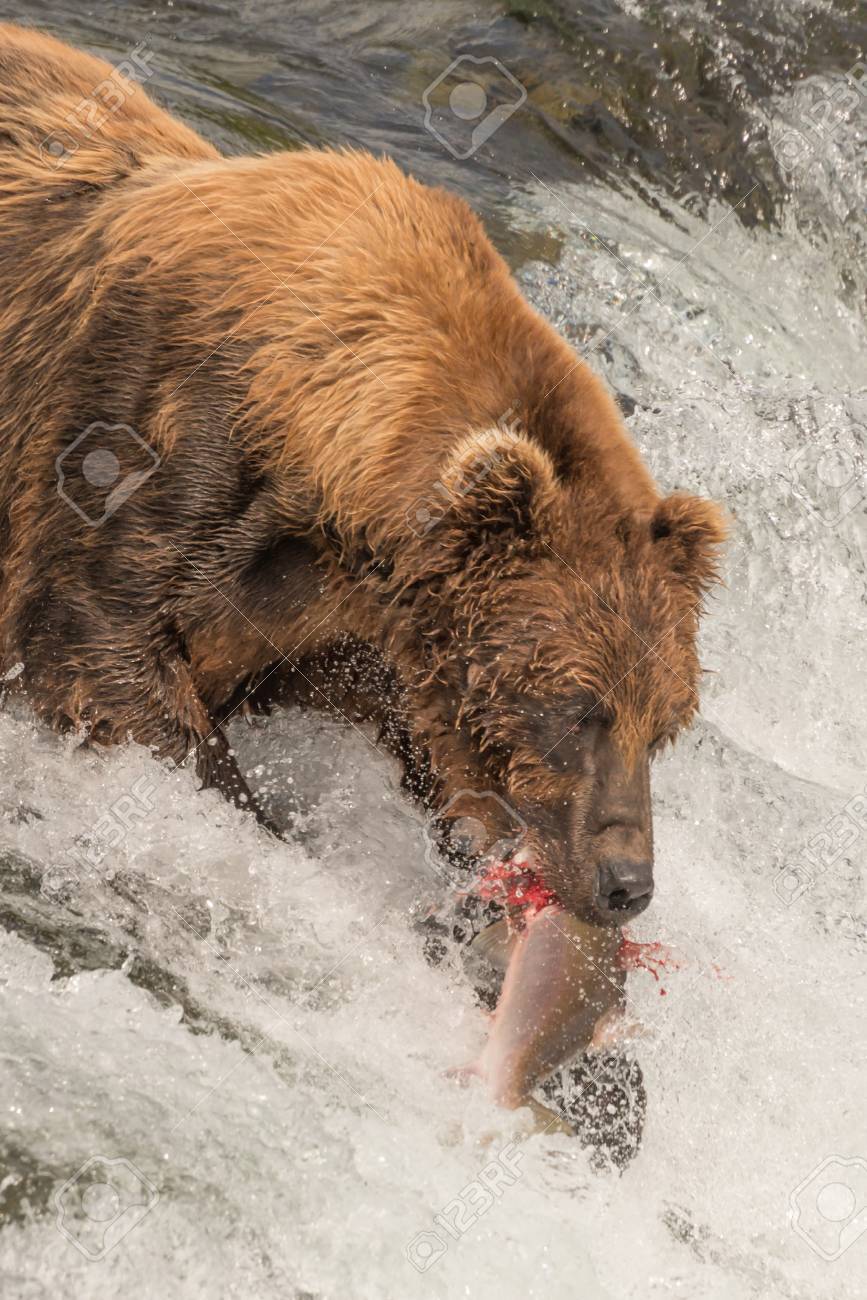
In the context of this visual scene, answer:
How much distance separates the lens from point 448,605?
13.3 ft

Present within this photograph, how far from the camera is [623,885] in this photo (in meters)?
3.93

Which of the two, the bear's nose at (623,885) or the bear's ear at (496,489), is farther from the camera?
the bear's nose at (623,885)

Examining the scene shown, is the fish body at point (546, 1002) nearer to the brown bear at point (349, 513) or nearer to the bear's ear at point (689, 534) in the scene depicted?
the brown bear at point (349, 513)

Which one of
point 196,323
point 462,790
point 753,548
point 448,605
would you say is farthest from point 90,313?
point 753,548

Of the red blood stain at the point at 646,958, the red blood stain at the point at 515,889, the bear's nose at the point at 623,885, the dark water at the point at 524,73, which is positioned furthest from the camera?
the dark water at the point at 524,73

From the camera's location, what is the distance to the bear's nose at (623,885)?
12.9 ft

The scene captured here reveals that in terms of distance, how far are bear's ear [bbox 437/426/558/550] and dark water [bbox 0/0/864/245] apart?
414cm

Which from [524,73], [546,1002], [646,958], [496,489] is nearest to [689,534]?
[496,489]

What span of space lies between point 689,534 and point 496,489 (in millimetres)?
648

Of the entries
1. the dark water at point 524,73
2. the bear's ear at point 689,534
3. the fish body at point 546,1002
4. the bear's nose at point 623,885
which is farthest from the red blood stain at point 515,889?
the dark water at point 524,73

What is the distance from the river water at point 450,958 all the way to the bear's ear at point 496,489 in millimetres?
1075

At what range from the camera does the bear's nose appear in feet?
12.9

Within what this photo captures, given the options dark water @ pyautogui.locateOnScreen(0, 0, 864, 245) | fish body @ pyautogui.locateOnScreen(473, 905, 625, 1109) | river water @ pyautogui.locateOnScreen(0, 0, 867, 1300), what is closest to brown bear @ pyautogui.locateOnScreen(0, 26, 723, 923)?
fish body @ pyautogui.locateOnScreen(473, 905, 625, 1109)

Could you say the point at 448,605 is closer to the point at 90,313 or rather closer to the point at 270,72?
the point at 90,313
